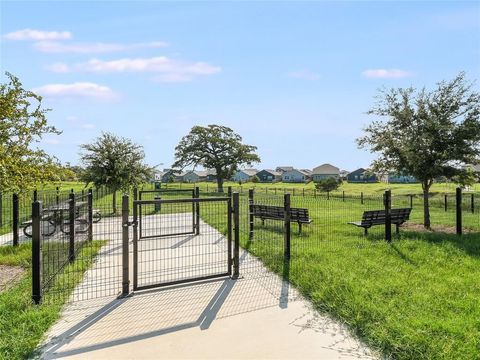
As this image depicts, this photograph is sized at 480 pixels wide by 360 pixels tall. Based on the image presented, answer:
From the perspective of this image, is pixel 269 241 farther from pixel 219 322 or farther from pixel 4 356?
pixel 4 356

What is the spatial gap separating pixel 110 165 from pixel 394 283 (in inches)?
630

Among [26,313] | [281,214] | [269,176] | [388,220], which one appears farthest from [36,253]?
[269,176]

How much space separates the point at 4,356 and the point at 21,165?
3.89 metres

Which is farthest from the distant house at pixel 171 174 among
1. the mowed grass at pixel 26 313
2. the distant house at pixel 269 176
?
the mowed grass at pixel 26 313

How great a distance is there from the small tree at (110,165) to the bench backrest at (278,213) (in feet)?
31.7

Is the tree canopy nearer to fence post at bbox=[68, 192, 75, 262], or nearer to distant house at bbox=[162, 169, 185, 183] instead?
fence post at bbox=[68, 192, 75, 262]

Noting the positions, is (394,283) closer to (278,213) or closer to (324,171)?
(278,213)

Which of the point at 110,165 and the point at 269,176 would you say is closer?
the point at 110,165

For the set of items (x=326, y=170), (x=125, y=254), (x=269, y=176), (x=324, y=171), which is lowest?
(x=125, y=254)

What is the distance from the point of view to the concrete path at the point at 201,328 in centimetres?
376

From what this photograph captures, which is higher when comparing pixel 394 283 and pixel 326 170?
pixel 326 170

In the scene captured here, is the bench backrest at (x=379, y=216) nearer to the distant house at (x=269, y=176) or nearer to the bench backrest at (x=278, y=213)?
the bench backrest at (x=278, y=213)

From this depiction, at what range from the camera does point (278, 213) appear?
10648 mm

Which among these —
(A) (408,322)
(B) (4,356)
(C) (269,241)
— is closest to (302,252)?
(C) (269,241)
